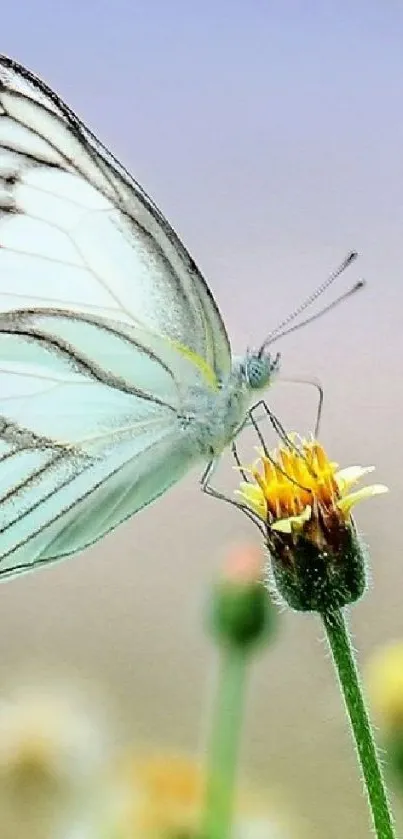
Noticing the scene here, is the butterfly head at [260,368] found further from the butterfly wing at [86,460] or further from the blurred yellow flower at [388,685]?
the blurred yellow flower at [388,685]

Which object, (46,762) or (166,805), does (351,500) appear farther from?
(46,762)

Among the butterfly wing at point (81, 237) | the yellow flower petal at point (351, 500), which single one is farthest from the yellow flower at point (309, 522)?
the butterfly wing at point (81, 237)

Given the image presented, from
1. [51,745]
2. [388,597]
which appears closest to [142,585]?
[388,597]

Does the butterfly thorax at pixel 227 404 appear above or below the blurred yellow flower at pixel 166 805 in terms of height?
above

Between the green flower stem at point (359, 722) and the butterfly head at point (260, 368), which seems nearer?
the green flower stem at point (359, 722)

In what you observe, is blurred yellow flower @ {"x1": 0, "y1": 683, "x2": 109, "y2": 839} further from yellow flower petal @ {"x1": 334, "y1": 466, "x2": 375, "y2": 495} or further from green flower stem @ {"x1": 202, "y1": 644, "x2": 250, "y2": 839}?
yellow flower petal @ {"x1": 334, "y1": 466, "x2": 375, "y2": 495}

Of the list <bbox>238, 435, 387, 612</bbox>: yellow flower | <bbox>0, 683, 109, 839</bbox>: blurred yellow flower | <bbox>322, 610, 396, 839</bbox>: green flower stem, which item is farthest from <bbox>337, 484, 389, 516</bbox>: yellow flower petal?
<bbox>0, 683, 109, 839</bbox>: blurred yellow flower
